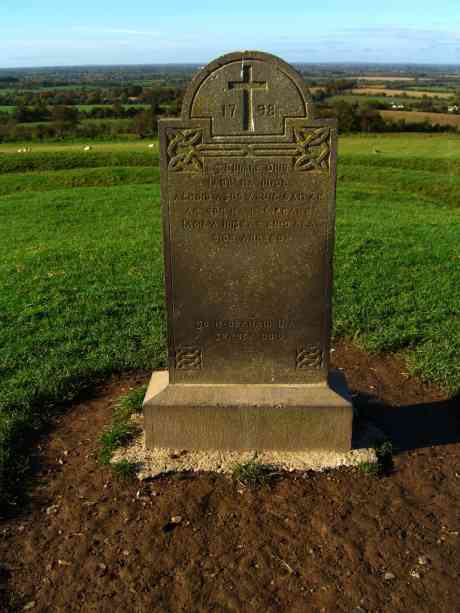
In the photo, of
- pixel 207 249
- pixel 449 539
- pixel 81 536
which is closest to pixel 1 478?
pixel 81 536

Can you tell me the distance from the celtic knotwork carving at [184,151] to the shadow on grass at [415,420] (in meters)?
2.77

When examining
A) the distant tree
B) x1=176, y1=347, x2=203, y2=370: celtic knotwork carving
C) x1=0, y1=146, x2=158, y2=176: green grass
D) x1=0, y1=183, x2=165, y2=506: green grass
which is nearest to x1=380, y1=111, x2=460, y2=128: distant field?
the distant tree

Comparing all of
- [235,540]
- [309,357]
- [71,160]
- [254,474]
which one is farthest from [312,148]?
[71,160]

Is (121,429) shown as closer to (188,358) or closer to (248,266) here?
(188,358)

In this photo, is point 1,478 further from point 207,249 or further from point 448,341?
point 448,341

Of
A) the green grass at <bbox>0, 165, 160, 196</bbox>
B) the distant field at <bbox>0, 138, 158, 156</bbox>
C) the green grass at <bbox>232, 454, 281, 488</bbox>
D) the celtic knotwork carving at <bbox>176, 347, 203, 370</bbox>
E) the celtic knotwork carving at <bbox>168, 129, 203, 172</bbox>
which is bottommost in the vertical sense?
the green grass at <bbox>0, 165, 160, 196</bbox>

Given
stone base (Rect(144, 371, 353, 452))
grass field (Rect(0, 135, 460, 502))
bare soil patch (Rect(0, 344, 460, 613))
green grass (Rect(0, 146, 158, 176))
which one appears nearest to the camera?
bare soil patch (Rect(0, 344, 460, 613))

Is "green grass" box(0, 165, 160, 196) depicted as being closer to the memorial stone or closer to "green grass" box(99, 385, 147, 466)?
"green grass" box(99, 385, 147, 466)

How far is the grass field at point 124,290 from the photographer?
20.5ft

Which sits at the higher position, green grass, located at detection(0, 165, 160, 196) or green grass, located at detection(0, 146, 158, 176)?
green grass, located at detection(0, 146, 158, 176)

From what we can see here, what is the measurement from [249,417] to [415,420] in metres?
1.68

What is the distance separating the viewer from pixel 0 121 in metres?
36.9

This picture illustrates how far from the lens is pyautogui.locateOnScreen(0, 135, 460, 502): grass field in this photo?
6.25m

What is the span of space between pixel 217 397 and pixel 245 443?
17.7 inches
